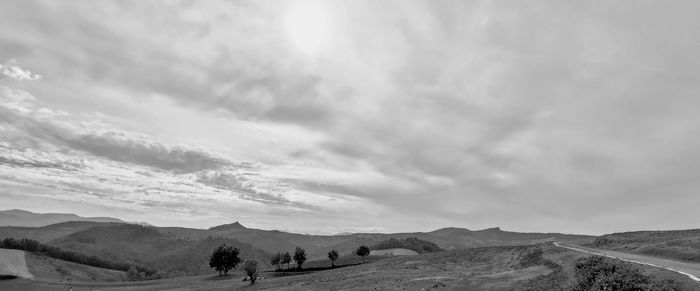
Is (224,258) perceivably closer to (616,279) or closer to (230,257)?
(230,257)

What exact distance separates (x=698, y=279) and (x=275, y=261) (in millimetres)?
148004

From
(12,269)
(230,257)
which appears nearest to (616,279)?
(230,257)

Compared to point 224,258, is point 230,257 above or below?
above

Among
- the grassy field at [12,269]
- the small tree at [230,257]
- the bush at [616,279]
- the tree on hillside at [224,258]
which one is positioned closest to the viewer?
the bush at [616,279]

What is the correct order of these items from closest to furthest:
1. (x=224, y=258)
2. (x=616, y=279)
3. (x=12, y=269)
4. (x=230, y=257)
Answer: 1. (x=616, y=279)
2. (x=224, y=258)
3. (x=230, y=257)
4. (x=12, y=269)

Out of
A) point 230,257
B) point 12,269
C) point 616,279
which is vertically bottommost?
point 12,269

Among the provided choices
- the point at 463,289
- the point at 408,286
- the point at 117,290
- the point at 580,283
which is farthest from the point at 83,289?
the point at 580,283

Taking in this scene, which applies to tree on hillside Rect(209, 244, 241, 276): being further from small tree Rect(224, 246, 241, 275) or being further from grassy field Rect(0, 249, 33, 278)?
grassy field Rect(0, 249, 33, 278)

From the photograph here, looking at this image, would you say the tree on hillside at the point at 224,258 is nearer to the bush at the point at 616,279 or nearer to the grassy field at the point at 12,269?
the grassy field at the point at 12,269

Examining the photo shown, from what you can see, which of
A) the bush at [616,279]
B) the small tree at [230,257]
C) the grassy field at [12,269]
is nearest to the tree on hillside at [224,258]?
the small tree at [230,257]

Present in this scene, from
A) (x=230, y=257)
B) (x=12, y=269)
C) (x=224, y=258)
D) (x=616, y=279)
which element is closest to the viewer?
(x=616, y=279)

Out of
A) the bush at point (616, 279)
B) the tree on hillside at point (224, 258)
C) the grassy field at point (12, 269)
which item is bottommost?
the grassy field at point (12, 269)

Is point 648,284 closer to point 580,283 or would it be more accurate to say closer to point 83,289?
point 580,283

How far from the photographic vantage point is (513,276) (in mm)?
48375
